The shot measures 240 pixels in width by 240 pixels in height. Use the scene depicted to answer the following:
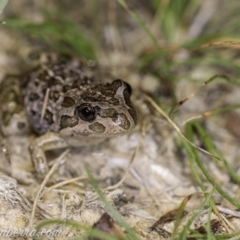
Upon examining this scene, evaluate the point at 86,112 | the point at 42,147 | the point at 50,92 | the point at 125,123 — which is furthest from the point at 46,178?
the point at 50,92

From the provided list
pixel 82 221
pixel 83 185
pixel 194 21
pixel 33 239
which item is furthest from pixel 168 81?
pixel 33 239

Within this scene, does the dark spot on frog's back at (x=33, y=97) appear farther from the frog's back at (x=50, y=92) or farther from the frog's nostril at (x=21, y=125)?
the frog's nostril at (x=21, y=125)

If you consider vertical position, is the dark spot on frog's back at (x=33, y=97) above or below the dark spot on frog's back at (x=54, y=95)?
below

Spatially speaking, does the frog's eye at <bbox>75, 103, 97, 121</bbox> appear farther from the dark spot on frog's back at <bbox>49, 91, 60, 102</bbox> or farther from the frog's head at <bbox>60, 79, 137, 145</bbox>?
the dark spot on frog's back at <bbox>49, 91, 60, 102</bbox>

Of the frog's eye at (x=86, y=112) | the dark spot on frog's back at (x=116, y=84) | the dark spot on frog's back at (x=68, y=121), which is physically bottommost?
the dark spot on frog's back at (x=68, y=121)

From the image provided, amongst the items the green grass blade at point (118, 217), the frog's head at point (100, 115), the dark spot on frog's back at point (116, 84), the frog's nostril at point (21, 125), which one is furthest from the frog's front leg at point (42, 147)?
the green grass blade at point (118, 217)

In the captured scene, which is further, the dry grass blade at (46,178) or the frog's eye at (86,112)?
the frog's eye at (86,112)

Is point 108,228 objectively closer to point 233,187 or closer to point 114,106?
point 114,106
